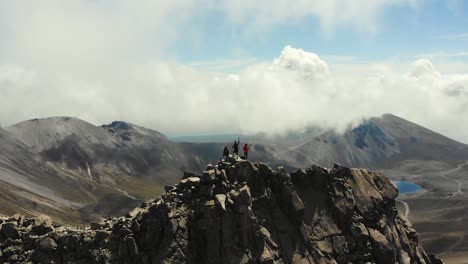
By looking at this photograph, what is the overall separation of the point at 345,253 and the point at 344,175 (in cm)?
1416

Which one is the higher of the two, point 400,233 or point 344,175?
point 344,175

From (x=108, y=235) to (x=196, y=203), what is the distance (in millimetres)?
12659

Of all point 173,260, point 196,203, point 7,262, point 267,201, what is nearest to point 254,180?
point 267,201

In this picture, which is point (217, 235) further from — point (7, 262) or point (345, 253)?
point (7, 262)

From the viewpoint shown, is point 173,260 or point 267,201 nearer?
point 173,260

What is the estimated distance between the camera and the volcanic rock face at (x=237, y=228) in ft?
200

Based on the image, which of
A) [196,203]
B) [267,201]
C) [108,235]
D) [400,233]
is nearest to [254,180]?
[267,201]

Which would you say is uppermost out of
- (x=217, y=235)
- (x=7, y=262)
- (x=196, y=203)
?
(x=196, y=203)

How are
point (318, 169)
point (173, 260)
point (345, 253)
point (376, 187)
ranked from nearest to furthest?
point (173, 260), point (345, 253), point (318, 169), point (376, 187)

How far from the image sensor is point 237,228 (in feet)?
202

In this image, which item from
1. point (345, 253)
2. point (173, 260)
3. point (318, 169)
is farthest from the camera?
point (318, 169)

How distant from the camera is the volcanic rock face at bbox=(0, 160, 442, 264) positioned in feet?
200

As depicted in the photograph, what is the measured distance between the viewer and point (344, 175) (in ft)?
249

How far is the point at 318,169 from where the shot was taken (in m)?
73.4
